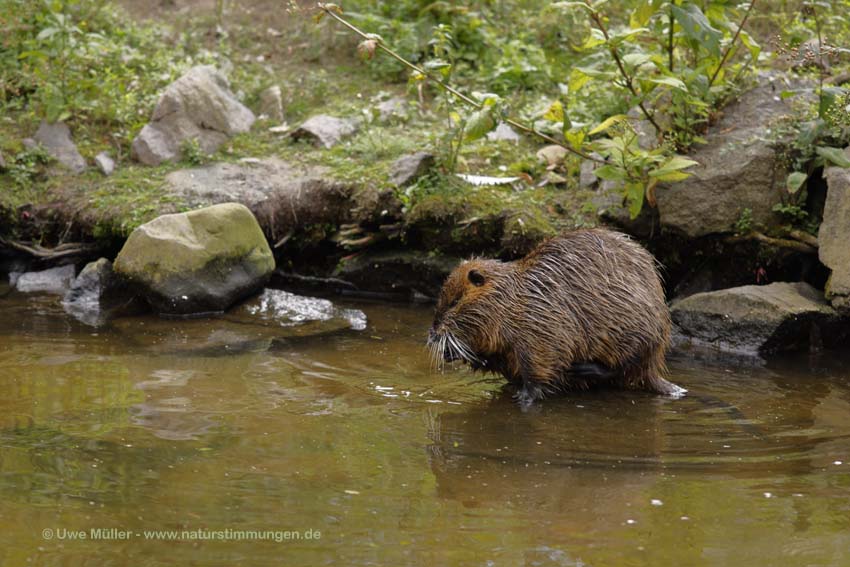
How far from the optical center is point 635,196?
21.0 feet

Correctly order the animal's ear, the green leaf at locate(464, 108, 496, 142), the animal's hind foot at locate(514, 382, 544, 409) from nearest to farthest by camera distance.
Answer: the animal's hind foot at locate(514, 382, 544, 409)
the animal's ear
the green leaf at locate(464, 108, 496, 142)

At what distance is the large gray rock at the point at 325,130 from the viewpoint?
27.7 ft

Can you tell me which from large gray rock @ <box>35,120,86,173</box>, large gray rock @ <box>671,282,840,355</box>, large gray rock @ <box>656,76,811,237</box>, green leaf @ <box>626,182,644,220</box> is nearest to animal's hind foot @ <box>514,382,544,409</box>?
large gray rock @ <box>671,282,840,355</box>

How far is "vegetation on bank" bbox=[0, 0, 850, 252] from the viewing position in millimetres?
6465

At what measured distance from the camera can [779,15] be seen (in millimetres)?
8633

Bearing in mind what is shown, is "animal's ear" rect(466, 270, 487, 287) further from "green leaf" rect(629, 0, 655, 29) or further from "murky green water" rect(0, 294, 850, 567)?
"green leaf" rect(629, 0, 655, 29)

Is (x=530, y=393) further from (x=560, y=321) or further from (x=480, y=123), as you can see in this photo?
(x=480, y=123)

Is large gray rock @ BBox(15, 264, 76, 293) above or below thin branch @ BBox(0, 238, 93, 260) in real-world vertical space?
below

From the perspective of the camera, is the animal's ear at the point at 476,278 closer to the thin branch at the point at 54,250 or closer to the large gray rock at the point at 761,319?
the large gray rock at the point at 761,319

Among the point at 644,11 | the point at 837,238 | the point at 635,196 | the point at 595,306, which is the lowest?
the point at 595,306

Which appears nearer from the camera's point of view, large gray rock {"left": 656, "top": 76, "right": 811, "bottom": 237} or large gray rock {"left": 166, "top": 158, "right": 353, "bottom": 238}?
large gray rock {"left": 656, "top": 76, "right": 811, "bottom": 237}

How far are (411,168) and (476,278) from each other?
2209 millimetres

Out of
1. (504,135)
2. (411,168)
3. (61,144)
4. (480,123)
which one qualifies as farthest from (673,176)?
(61,144)

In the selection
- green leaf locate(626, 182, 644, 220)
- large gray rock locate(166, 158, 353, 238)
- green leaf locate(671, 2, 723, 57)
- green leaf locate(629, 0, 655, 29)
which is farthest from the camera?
large gray rock locate(166, 158, 353, 238)
